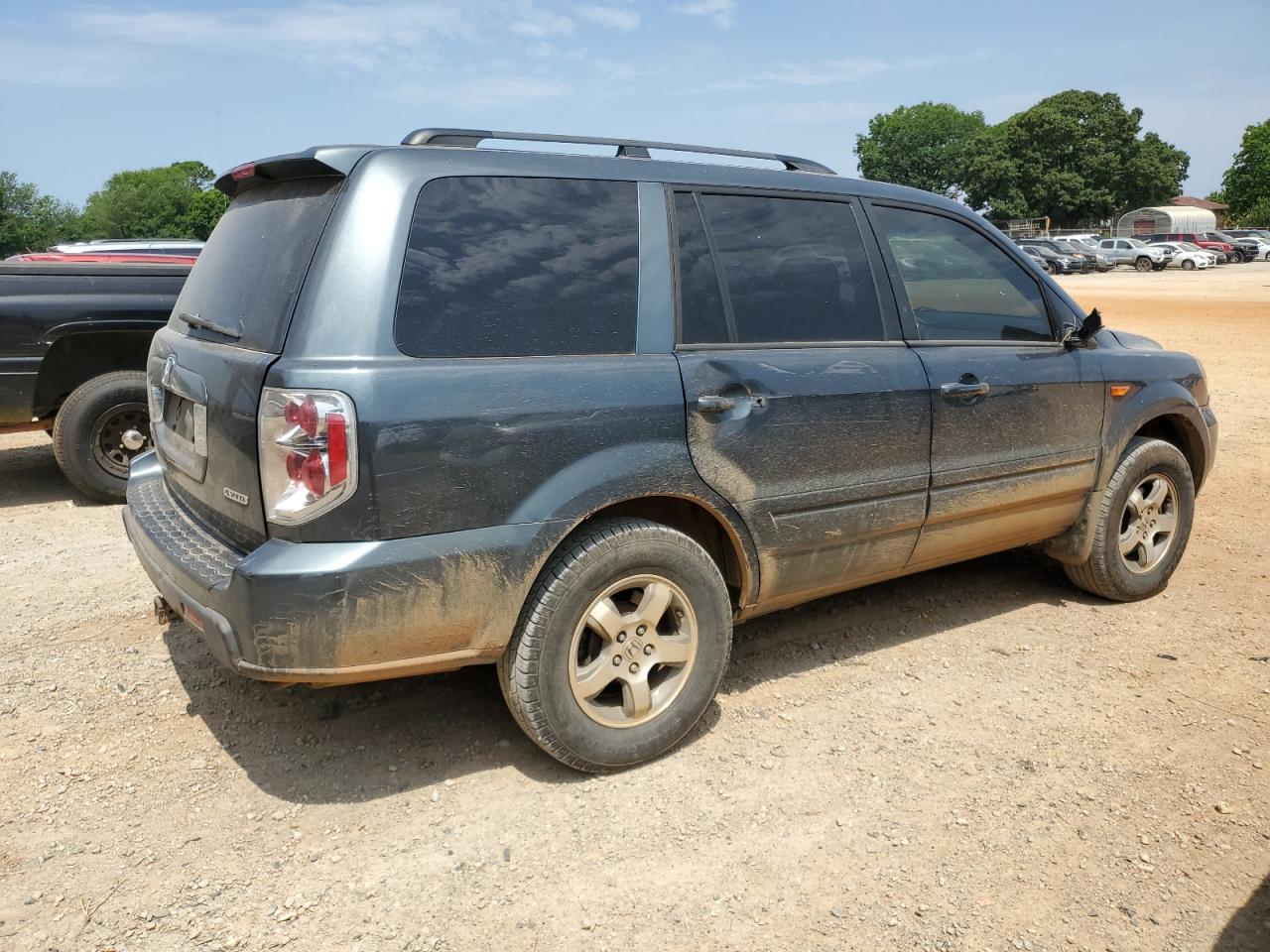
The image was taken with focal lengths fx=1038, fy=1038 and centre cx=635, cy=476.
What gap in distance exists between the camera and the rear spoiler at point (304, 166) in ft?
9.84

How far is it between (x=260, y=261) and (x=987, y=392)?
8.86 feet

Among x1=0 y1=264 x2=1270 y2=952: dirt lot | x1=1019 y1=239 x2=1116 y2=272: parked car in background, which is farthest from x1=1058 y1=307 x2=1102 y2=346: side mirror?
x1=1019 y1=239 x2=1116 y2=272: parked car in background

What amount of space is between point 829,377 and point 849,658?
1.28 m

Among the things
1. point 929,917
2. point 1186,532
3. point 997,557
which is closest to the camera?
point 929,917

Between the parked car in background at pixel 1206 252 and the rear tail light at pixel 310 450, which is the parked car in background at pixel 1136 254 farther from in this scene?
the rear tail light at pixel 310 450

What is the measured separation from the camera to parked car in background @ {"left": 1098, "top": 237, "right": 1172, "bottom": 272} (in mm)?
46594

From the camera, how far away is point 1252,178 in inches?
3287

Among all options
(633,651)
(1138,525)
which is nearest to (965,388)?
(1138,525)

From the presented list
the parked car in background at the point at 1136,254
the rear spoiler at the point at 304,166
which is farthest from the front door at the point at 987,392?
the parked car in background at the point at 1136,254

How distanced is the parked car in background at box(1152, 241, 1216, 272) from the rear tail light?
51.2m

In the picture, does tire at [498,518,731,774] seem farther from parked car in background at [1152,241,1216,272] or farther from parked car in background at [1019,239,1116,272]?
parked car in background at [1152,241,1216,272]

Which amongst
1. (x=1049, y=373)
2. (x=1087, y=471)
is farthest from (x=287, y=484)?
(x=1087, y=471)

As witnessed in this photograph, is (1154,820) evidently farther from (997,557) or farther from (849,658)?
(997,557)

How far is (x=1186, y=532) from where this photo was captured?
200 inches
